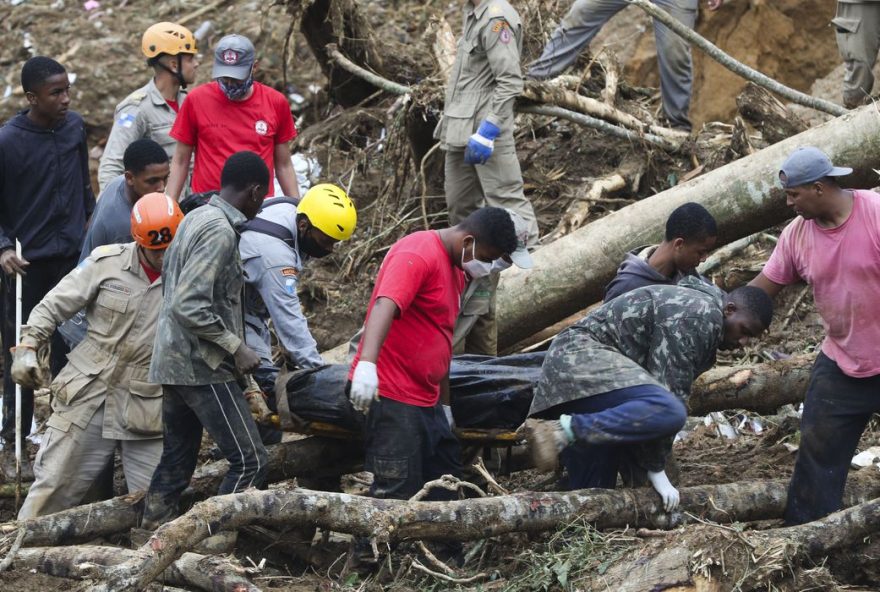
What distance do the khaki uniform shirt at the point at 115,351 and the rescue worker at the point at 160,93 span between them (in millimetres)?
1613

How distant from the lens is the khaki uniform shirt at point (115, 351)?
5375 mm

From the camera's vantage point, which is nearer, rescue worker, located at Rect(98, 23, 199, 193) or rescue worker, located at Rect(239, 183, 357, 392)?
rescue worker, located at Rect(239, 183, 357, 392)

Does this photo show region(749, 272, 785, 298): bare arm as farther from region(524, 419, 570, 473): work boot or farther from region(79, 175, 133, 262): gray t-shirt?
region(79, 175, 133, 262): gray t-shirt

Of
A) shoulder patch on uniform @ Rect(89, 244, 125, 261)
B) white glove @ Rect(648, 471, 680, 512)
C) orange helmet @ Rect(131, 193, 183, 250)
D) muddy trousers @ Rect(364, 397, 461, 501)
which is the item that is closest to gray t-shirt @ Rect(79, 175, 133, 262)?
shoulder patch on uniform @ Rect(89, 244, 125, 261)

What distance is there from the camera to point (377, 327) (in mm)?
4801

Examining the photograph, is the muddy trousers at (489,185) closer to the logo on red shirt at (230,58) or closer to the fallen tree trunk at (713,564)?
the logo on red shirt at (230,58)

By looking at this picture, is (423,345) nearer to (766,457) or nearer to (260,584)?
(260,584)

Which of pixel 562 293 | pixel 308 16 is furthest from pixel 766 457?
pixel 308 16

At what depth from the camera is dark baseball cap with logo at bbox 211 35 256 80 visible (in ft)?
21.8

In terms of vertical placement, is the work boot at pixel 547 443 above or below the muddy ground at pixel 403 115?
above

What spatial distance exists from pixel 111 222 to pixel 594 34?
4.40 m

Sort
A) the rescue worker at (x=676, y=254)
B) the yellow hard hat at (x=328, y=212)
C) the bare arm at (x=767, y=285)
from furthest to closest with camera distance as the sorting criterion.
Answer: the yellow hard hat at (x=328, y=212)
the bare arm at (x=767, y=285)
the rescue worker at (x=676, y=254)

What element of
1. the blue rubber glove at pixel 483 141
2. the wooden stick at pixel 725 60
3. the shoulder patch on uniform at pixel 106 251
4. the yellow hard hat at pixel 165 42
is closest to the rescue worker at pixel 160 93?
the yellow hard hat at pixel 165 42

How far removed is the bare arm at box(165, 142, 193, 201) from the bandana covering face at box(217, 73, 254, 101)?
0.37 m
